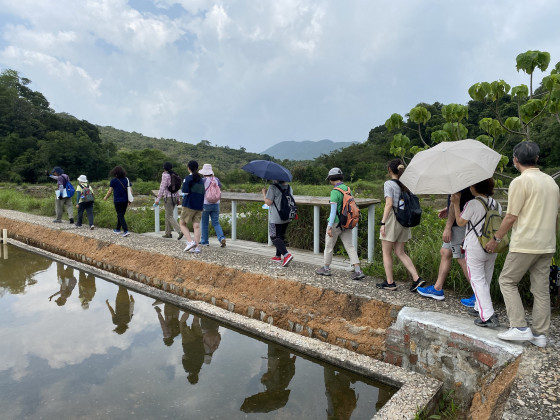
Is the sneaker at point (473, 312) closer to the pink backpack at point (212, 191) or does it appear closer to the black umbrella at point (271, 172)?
the black umbrella at point (271, 172)

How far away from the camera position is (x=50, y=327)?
4336 mm

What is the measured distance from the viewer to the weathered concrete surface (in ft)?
7.70

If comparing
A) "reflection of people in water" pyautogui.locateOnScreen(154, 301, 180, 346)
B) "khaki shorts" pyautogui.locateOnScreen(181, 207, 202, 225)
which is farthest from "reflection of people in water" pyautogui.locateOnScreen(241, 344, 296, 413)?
"khaki shorts" pyautogui.locateOnScreen(181, 207, 202, 225)

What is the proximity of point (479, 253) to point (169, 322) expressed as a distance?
3.44 m

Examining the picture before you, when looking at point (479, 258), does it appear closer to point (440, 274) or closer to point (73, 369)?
point (440, 274)

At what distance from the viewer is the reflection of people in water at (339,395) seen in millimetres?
2832

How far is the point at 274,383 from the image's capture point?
3.22 m

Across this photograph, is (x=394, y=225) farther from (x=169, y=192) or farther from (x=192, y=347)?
(x=169, y=192)

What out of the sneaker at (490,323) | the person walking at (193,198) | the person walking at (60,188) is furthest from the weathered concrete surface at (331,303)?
the person walking at (60,188)

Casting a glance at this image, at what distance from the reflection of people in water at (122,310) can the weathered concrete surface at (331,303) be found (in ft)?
1.43

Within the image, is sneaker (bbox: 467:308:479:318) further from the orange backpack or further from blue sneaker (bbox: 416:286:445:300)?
the orange backpack

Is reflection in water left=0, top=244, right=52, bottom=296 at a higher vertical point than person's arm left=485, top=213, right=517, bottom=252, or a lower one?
lower

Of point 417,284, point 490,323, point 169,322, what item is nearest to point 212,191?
point 169,322

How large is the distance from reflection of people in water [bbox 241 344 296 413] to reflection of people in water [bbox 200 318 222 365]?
579 millimetres
